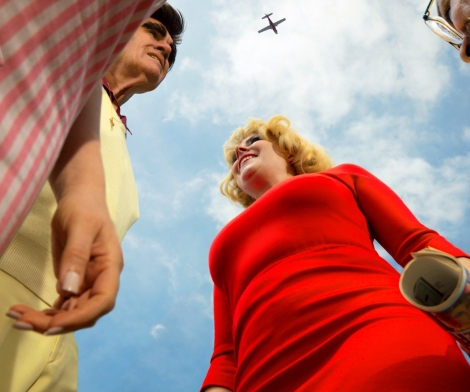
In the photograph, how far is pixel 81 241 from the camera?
0.42 m

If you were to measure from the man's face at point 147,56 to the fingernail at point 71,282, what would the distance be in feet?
4.85

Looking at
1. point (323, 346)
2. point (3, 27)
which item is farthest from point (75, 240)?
point (323, 346)

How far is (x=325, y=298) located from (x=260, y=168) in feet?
3.06

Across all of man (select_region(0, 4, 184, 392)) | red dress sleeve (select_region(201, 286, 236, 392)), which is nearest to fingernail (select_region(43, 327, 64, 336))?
man (select_region(0, 4, 184, 392))

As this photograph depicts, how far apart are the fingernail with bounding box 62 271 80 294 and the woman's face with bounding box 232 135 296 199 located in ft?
4.56

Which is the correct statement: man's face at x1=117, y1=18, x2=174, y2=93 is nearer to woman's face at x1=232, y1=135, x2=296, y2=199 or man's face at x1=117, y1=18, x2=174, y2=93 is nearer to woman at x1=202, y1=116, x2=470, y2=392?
woman's face at x1=232, y1=135, x2=296, y2=199

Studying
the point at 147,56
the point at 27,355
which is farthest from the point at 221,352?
the point at 147,56

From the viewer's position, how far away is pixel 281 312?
38.0 inches

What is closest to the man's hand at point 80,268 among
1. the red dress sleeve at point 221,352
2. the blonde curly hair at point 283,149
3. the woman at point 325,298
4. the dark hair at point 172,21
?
the woman at point 325,298

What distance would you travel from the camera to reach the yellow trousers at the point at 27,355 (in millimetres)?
733

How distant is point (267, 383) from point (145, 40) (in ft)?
5.20

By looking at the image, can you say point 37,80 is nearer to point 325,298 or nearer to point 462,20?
point 325,298

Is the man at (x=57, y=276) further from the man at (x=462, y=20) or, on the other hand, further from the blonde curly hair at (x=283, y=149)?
the man at (x=462, y=20)

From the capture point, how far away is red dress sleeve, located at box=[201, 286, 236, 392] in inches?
44.8
